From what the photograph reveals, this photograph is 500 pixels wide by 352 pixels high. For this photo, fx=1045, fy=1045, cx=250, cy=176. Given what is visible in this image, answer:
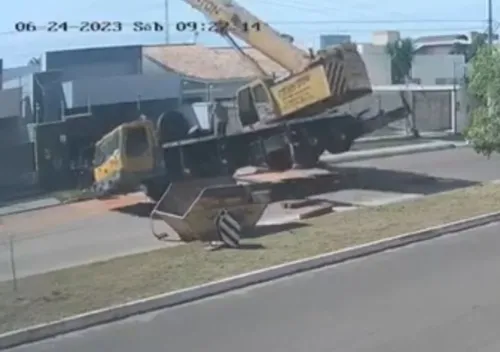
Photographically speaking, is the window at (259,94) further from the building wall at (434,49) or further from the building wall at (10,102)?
the building wall at (434,49)

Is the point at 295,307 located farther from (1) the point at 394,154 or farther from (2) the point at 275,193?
(1) the point at 394,154

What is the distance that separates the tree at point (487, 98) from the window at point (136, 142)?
7888 mm

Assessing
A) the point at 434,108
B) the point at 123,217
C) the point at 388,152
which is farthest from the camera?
the point at 434,108

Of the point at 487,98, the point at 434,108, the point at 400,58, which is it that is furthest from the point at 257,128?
the point at 400,58

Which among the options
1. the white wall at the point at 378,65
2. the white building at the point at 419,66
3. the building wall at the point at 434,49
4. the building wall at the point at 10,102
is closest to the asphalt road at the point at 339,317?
the building wall at the point at 10,102

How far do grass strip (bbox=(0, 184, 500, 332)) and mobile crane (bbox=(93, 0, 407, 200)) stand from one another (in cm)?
587

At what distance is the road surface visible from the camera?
62.2 ft

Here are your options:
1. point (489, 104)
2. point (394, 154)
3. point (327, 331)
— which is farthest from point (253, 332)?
point (394, 154)

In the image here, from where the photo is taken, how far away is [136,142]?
2550 cm

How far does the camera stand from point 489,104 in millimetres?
25141

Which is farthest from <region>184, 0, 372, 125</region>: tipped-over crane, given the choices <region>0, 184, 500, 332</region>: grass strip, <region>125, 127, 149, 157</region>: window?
<region>0, 184, 500, 332</region>: grass strip

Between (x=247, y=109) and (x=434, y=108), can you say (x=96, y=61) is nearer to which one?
(x=434, y=108)

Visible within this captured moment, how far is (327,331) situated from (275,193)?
1612cm

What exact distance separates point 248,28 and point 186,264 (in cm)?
1488
